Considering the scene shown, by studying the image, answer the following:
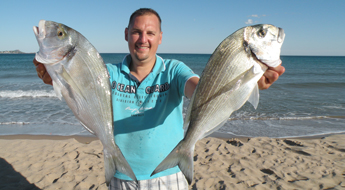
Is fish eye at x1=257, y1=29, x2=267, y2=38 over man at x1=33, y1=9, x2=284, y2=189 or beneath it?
over

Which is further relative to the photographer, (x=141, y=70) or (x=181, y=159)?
(x=141, y=70)

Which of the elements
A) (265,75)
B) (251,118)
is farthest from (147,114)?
(251,118)

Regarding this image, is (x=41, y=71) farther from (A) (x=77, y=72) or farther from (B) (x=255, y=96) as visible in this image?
(B) (x=255, y=96)

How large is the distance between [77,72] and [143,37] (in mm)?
737

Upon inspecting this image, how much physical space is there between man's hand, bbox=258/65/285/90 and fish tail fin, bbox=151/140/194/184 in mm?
791

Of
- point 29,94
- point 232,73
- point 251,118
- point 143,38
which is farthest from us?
point 29,94

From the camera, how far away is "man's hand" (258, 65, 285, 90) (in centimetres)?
180

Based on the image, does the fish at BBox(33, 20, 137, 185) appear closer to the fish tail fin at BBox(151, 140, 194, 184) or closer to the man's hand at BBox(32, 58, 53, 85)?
the man's hand at BBox(32, 58, 53, 85)

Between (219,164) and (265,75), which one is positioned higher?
(265,75)

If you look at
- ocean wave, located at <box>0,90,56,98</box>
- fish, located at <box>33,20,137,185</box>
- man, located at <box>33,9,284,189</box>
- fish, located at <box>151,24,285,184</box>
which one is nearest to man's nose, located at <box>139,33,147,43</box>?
man, located at <box>33,9,284,189</box>

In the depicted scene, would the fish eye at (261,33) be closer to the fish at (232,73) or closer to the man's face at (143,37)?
the fish at (232,73)

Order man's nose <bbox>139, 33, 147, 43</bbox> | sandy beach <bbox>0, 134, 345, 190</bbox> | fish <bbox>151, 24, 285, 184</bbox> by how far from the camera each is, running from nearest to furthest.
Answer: fish <bbox>151, 24, 285, 184</bbox>, man's nose <bbox>139, 33, 147, 43</bbox>, sandy beach <bbox>0, 134, 345, 190</bbox>

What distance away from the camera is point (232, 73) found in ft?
5.57

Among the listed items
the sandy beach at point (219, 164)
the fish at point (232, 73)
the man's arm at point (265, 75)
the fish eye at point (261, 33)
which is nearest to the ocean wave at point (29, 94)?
the sandy beach at point (219, 164)
